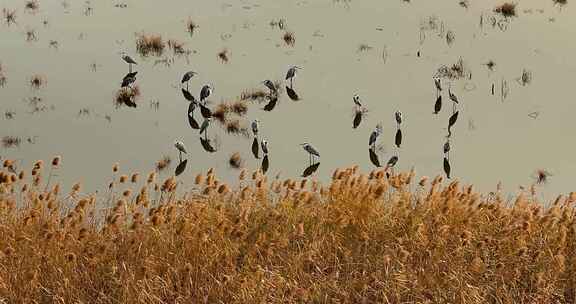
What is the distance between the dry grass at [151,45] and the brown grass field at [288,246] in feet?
19.9

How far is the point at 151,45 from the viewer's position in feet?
39.7

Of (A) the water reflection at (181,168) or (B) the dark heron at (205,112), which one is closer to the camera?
(A) the water reflection at (181,168)

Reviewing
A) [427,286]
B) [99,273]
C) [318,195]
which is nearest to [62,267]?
[99,273]

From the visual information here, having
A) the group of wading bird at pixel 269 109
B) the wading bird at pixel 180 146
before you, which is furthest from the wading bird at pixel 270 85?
the wading bird at pixel 180 146

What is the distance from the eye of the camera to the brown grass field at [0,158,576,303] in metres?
5.12

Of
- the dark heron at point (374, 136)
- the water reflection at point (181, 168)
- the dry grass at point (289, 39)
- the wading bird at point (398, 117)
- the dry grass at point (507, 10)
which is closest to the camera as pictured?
the water reflection at point (181, 168)

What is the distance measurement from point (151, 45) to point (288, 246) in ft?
23.0

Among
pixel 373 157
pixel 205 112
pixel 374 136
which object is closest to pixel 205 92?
pixel 205 112

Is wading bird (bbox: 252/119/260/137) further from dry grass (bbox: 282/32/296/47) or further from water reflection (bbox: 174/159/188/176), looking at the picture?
dry grass (bbox: 282/32/296/47)

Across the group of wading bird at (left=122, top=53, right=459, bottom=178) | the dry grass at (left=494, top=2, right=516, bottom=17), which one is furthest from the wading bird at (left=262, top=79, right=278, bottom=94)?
the dry grass at (left=494, top=2, right=516, bottom=17)

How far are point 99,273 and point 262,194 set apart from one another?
53.3 inches

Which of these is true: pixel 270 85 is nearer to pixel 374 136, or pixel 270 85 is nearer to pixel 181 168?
pixel 374 136

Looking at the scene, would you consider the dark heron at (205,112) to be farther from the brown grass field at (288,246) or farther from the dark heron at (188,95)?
the brown grass field at (288,246)

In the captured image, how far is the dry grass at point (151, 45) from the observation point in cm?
1190
